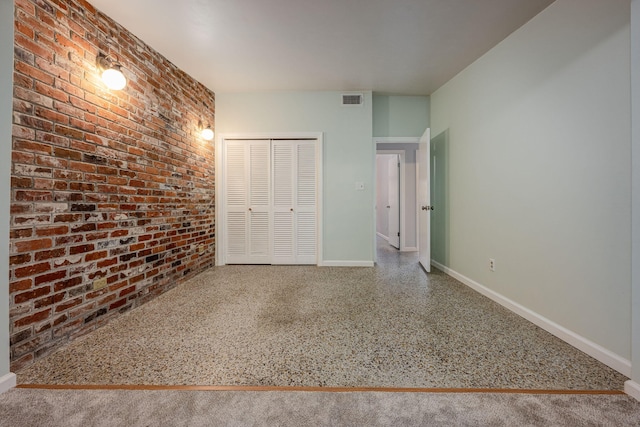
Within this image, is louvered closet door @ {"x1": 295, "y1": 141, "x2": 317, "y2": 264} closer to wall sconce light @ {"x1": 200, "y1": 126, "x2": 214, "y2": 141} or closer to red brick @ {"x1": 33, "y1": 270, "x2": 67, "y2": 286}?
wall sconce light @ {"x1": 200, "y1": 126, "x2": 214, "y2": 141}

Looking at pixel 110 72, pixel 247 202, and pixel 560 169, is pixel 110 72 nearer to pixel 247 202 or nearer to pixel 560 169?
pixel 247 202

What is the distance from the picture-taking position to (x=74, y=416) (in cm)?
109

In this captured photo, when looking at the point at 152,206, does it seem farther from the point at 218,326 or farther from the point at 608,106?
the point at 608,106

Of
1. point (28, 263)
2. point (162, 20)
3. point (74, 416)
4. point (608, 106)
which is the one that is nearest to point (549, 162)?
point (608, 106)

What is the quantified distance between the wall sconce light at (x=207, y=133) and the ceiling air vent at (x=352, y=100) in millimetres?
1842

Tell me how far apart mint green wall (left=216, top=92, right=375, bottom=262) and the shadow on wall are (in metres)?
0.86

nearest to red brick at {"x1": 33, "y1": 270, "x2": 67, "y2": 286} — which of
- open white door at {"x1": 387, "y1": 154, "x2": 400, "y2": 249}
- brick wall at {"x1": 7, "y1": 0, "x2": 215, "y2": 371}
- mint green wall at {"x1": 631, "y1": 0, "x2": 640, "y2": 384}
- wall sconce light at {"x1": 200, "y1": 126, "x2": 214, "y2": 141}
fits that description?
brick wall at {"x1": 7, "y1": 0, "x2": 215, "y2": 371}

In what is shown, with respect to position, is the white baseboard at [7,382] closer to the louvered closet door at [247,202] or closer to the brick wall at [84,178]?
the brick wall at [84,178]

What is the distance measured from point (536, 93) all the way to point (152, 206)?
134 inches

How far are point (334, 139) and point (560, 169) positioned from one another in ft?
8.16

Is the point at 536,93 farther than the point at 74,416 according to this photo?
Yes

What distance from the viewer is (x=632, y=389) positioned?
122 centimetres

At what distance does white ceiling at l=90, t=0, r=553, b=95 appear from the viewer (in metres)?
1.97

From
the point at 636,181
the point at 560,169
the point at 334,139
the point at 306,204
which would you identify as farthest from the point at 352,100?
the point at 636,181
